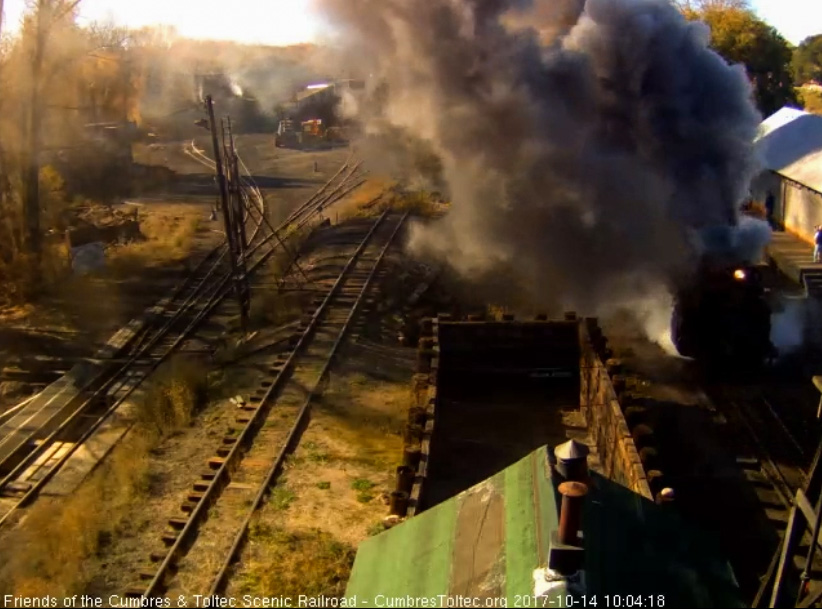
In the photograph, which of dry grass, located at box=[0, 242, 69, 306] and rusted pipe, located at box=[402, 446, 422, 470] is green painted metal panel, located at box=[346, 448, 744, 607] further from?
dry grass, located at box=[0, 242, 69, 306]

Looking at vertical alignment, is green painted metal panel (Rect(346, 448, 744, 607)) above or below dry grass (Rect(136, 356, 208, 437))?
above

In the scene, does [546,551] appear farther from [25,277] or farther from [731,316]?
[25,277]

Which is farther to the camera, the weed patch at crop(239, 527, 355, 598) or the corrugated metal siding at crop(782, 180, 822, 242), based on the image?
the corrugated metal siding at crop(782, 180, 822, 242)

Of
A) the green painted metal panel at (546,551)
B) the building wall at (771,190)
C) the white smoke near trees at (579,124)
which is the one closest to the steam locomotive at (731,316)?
the white smoke near trees at (579,124)

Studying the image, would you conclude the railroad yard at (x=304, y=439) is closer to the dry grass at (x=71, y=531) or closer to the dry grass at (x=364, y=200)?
the dry grass at (x=71, y=531)

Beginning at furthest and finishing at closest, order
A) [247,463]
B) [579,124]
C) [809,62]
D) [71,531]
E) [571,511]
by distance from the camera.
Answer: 1. [809,62]
2. [579,124]
3. [247,463]
4. [71,531]
5. [571,511]

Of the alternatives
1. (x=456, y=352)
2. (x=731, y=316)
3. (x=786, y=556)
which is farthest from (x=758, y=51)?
(x=786, y=556)

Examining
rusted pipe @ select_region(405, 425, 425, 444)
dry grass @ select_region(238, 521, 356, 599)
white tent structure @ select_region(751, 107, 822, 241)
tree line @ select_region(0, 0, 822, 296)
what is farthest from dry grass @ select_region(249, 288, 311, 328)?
white tent structure @ select_region(751, 107, 822, 241)
